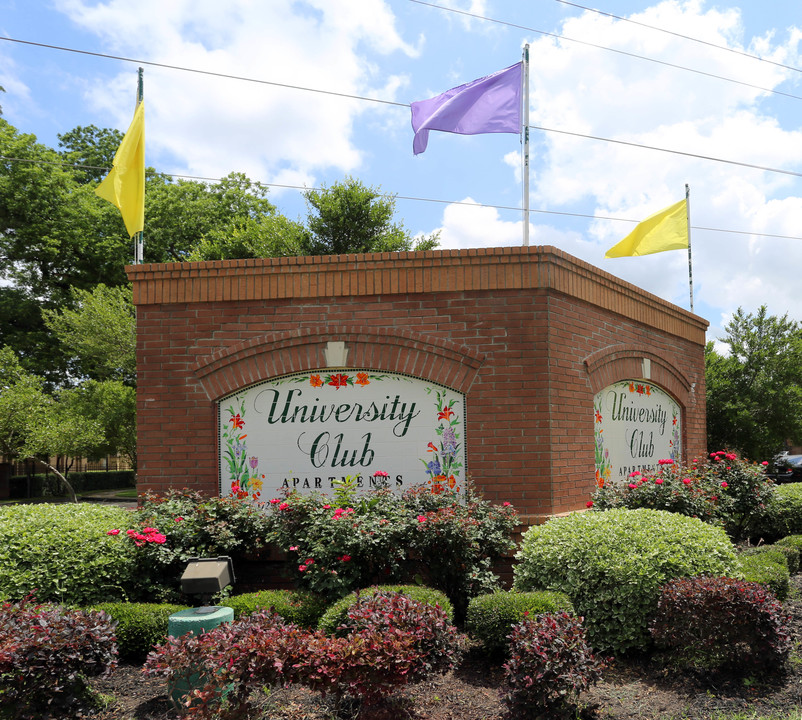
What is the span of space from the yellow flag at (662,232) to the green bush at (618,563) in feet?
21.5

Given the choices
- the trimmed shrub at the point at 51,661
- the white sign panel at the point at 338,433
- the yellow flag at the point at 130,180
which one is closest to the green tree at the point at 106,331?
the yellow flag at the point at 130,180

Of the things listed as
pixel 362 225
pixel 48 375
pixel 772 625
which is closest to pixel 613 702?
pixel 772 625

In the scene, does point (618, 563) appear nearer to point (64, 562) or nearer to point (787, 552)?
point (787, 552)

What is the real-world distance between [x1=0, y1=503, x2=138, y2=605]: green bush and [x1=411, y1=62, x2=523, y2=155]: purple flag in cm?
610

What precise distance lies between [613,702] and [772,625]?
1.32 m

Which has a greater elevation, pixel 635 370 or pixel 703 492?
pixel 635 370

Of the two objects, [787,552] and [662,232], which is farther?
[662,232]

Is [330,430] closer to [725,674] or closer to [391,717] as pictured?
[391,717]

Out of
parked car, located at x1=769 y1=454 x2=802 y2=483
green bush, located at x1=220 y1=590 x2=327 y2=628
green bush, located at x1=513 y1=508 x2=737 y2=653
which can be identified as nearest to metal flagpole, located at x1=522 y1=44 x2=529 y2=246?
green bush, located at x1=513 y1=508 x2=737 y2=653

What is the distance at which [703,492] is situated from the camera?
8516 millimetres

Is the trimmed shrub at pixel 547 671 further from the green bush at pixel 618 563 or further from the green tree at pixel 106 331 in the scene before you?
the green tree at pixel 106 331

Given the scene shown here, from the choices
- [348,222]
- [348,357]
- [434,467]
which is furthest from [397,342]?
[348,222]

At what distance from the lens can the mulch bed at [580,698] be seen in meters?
4.66

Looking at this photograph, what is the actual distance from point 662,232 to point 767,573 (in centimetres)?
702
